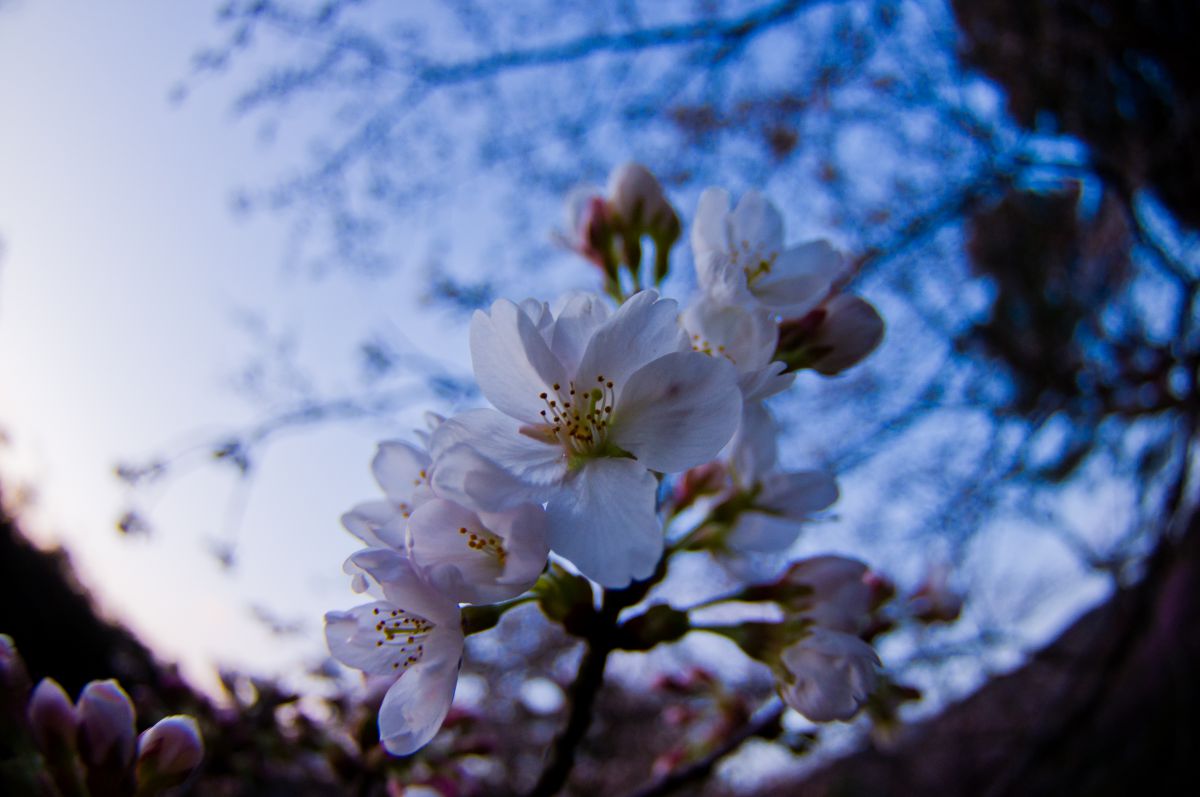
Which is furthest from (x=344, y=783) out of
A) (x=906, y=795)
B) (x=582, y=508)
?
(x=906, y=795)

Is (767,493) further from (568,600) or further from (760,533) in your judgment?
(568,600)

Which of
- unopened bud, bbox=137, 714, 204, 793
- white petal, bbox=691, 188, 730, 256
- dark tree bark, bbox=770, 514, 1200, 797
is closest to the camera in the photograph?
unopened bud, bbox=137, 714, 204, 793

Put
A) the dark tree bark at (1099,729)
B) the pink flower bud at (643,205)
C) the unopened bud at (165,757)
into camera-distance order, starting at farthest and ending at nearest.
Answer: the dark tree bark at (1099,729), the pink flower bud at (643,205), the unopened bud at (165,757)

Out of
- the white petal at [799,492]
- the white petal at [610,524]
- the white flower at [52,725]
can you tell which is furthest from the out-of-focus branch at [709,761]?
the white flower at [52,725]

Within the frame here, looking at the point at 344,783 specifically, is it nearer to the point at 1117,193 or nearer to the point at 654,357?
the point at 654,357

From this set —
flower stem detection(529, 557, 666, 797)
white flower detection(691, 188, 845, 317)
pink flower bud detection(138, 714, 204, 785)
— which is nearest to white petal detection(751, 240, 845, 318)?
white flower detection(691, 188, 845, 317)

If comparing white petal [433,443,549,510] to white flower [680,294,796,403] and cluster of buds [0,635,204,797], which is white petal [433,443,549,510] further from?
cluster of buds [0,635,204,797]

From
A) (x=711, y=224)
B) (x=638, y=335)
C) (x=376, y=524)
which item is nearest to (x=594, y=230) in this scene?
(x=711, y=224)

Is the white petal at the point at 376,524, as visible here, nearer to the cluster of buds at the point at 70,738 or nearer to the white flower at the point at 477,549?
the white flower at the point at 477,549
